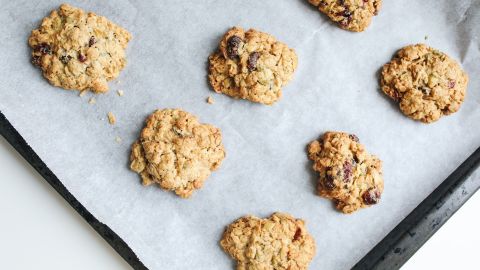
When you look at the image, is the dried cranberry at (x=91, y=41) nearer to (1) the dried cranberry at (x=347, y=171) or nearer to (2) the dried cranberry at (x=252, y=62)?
(2) the dried cranberry at (x=252, y=62)

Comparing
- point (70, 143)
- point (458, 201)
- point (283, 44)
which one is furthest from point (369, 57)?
point (70, 143)

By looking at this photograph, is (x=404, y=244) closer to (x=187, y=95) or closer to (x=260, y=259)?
(x=260, y=259)

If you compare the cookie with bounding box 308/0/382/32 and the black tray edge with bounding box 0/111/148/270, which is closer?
the black tray edge with bounding box 0/111/148/270

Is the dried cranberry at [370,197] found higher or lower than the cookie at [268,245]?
higher

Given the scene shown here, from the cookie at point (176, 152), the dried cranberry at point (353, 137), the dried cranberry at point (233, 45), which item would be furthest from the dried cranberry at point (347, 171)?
the dried cranberry at point (233, 45)

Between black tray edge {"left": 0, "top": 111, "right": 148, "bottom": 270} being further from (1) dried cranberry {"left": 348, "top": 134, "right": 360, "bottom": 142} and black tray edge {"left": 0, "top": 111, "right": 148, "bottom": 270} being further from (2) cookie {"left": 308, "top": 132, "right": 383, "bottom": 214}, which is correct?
(1) dried cranberry {"left": 348, "top": 134, "right": 360, "bottom": 142}

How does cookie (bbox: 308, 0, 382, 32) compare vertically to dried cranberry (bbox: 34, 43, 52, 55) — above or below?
above

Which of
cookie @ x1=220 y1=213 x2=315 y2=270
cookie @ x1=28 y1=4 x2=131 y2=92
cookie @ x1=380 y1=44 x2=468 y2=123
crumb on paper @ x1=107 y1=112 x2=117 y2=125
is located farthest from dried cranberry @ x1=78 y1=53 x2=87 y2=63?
cookie @ x1=380 y1=44 x2=468 y2=123
